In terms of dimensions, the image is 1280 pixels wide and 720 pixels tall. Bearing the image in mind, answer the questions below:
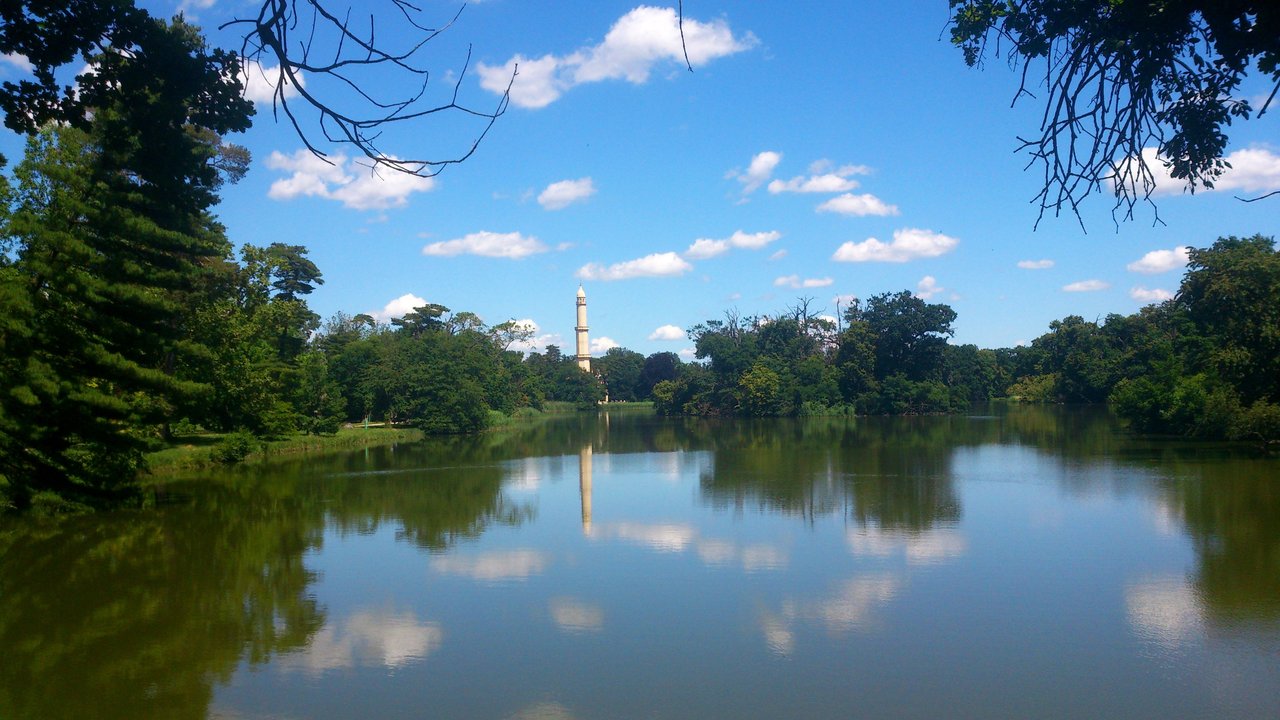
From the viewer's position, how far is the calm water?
7.17 meters

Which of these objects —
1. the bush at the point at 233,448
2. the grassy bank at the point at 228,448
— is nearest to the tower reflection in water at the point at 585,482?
the grassy bank at the point at 228,448

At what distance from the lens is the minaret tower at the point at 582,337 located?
287 feet

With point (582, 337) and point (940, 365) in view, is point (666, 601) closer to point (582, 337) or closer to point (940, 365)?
point (940, 365)

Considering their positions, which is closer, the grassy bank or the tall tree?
the tall tree

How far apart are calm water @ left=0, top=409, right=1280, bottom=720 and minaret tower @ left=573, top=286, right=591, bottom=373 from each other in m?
67.8

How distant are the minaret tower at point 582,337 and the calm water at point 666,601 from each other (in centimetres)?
6776

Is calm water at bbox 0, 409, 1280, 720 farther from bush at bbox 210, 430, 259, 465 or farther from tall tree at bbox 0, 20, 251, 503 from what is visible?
bush at bbox 210, 430, 259, 465

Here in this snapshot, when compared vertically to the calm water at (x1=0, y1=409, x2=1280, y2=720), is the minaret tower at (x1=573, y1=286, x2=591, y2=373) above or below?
above

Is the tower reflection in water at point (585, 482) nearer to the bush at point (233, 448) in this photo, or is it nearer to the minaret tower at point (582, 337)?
the bush at point (233, 448)

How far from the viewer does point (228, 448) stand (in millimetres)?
24250

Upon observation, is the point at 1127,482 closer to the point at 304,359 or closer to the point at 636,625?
the point at 636,625

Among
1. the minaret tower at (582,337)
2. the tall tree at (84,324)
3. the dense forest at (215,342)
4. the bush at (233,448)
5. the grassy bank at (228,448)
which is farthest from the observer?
the minaret tower at (582,337)

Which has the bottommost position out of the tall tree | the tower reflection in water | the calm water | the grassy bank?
the calm water

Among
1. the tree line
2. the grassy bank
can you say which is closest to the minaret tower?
the tree line
